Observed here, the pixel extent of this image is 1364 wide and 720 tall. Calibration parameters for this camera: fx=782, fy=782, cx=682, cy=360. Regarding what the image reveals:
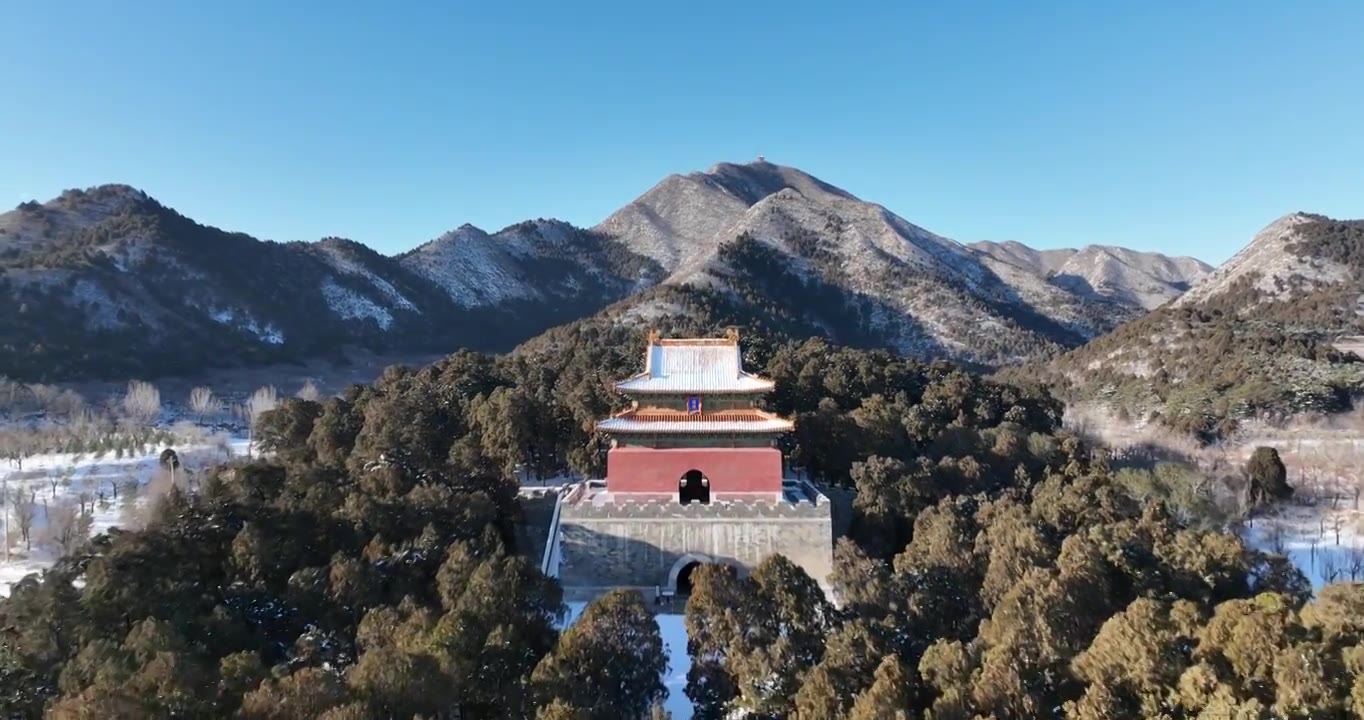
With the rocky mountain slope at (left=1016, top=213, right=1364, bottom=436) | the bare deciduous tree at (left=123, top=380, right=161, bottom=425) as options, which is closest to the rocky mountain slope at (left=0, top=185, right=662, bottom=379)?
the bare deciduous tree at (left=123, top=380, right=161, bottom=425)

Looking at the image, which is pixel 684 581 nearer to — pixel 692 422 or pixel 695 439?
pixel 695 439

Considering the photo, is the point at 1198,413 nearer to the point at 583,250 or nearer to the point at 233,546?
the point at 233,546

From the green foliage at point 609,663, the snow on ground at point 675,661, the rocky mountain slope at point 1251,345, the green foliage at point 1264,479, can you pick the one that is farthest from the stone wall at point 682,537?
the rocky mountain slope at point 1251,345

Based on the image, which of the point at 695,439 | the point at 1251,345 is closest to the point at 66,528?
the point at 695,439

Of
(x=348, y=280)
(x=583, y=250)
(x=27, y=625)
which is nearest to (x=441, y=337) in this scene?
(x=348, y=280)

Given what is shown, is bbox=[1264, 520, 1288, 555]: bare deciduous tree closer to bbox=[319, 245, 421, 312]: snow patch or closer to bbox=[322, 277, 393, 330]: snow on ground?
bbox=[322, 277, 393, 330]: snow on ground

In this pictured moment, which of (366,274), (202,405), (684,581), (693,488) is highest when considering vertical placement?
(366,274)
